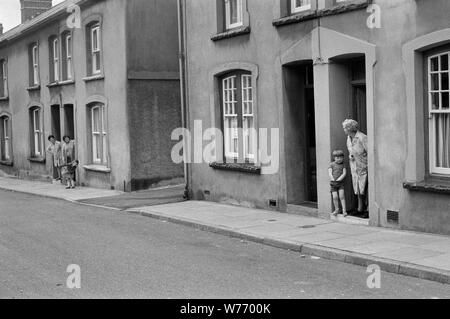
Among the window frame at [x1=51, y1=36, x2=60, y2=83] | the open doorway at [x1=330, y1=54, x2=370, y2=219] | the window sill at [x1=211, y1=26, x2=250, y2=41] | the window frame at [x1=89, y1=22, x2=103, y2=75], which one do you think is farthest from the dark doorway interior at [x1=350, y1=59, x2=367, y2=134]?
the window frame at [x1=51, y1=36, x2=60, y2=83]

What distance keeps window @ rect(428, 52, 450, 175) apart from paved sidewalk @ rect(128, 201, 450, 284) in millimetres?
1271

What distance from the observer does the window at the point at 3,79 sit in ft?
109

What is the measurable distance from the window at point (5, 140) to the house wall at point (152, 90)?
1440cm

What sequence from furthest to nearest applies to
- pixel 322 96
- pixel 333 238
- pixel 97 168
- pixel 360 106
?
pixel 97 168
pixel 322 96
pixel 360 106
pixel 333 238

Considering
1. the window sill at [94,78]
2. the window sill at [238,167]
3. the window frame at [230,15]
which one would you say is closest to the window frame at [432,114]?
the window sill at [238,167]

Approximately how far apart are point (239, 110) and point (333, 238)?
18.5 ft

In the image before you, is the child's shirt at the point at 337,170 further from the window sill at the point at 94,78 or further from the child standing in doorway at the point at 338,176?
the window sill at the point at 94,78

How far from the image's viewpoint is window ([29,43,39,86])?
96.0ft

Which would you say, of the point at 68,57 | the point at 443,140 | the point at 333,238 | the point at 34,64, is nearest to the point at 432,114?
the point at 443,140

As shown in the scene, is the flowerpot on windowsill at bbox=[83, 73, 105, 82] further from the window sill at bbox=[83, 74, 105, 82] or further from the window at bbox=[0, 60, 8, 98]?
the window at bbox=[0, 60, 8, 98]

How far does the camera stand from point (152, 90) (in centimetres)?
2167

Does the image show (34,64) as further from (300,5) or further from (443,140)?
(443,140)
